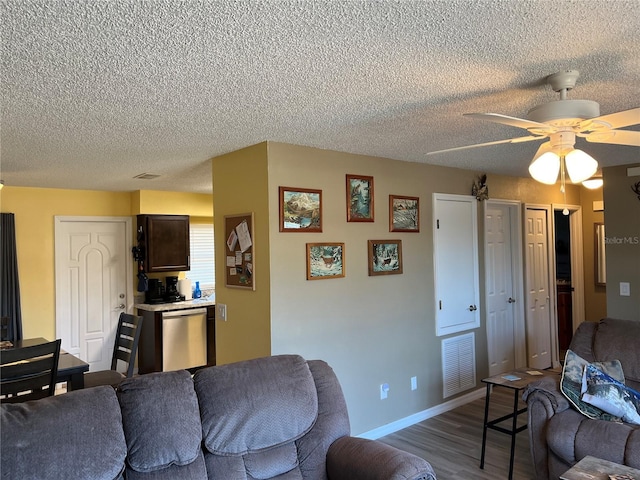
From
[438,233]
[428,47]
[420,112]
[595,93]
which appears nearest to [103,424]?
[428,47]

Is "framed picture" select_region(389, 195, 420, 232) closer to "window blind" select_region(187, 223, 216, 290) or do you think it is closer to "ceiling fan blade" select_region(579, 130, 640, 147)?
"ceiling fan blade" select_region(579, 130, 640, 147)

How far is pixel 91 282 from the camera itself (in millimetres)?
5812

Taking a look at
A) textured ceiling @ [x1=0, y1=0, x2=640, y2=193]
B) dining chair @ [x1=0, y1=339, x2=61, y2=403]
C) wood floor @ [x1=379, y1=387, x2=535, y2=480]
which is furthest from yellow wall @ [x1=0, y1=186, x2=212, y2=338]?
wood floor @ [x1=379, y1=387, x2=535, y2=480]

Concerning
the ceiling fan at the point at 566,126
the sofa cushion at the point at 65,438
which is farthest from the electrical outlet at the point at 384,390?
the sofa cushion at the point at 65,438

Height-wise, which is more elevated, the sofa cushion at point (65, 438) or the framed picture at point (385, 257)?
the framed picture at point (385, 257)

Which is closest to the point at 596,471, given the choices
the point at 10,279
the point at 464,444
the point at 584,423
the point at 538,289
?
the point at 584,423

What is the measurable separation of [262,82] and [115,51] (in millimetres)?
631

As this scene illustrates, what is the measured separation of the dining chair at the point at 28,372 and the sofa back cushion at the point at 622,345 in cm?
359

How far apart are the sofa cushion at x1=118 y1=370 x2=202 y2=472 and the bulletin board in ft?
4.97

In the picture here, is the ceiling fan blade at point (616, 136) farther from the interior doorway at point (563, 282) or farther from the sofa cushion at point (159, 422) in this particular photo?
the interior doorway at point (563, 282)

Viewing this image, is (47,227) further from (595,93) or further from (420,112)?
(595,93)

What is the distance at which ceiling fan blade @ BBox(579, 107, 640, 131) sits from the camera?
195 centimetres

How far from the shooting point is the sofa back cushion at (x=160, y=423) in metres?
1.86

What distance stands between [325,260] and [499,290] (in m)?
Result: 2.51
